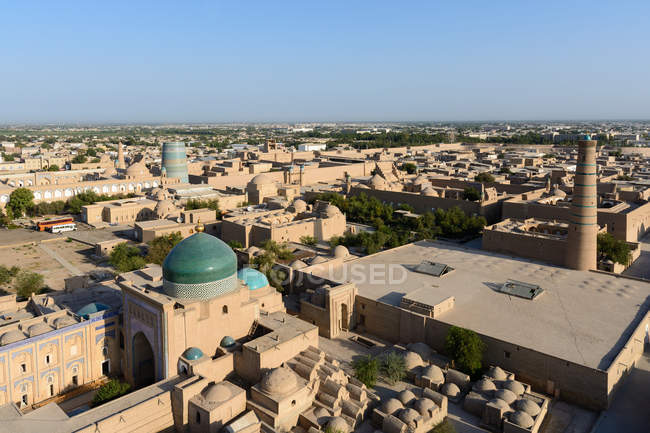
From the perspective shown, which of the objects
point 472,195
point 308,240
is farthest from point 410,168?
point 308,240

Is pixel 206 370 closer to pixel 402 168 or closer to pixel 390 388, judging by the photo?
pixel 390 388

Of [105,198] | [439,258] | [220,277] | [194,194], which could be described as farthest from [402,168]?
[220,277]

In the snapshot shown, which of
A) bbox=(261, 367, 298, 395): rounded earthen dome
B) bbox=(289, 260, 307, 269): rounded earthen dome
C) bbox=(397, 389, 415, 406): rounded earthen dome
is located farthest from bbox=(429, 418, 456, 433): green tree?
bbox=(289, 260, 307, 269): rounded earthen dome

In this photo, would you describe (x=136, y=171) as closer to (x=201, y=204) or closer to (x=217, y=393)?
(x=201, y=204)

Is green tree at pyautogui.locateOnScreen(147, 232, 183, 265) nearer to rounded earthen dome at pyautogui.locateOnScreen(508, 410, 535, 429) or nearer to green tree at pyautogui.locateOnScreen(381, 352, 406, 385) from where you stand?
green tree at pyautogui.locateOnScreen(381, 352, 406, 385)

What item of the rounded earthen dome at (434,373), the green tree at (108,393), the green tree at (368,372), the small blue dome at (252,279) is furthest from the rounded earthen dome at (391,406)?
the green tree at (108,393)
